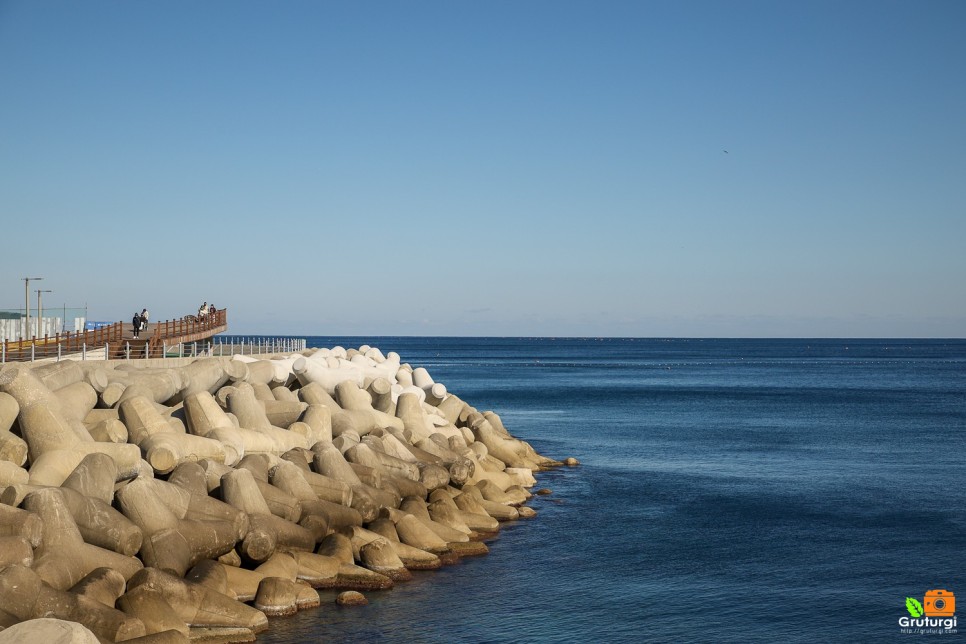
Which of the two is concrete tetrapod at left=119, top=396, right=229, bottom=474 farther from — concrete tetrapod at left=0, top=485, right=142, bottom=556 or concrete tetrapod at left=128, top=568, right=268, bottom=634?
concrete tetrapod at left=128, top=568, right=268, bottom=634

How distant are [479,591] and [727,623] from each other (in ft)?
11.6

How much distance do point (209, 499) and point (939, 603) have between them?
410 inches

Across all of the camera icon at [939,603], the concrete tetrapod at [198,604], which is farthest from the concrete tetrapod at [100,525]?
the camera icon at [939,603]

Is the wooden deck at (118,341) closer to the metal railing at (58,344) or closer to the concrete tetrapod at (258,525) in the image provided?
the metal railing at (58,344)

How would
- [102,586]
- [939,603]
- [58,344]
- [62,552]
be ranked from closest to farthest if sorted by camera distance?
1. [102,586]
2. [62,552]
3. [939,603]
4. [58,344]

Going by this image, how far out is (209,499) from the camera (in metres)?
13.5

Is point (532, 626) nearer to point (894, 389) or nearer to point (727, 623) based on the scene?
point (727, 623)

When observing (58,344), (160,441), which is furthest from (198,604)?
(58,344)

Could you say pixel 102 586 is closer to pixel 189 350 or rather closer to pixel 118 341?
pixel 118 341

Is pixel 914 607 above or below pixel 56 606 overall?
A: below

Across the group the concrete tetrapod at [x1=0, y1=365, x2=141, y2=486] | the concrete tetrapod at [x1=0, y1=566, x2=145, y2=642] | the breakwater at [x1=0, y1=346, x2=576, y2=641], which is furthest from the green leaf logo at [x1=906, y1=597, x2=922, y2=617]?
the concrete tetrapod at [x1=0, y1=365, x2=141, y2=486]

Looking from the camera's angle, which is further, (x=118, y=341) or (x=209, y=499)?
(x=118, y=341)

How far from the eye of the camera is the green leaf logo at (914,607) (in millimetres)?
14047

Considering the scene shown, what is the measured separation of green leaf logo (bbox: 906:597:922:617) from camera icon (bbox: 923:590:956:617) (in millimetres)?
91
